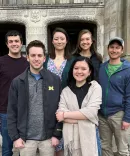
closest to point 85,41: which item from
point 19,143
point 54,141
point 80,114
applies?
point 80,114

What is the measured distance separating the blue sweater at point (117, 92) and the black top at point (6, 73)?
116 centimetres

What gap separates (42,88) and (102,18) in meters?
8.15

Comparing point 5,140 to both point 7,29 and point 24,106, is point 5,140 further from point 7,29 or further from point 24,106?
point 7,29

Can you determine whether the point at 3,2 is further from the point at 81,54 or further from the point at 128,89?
the point at 128,89

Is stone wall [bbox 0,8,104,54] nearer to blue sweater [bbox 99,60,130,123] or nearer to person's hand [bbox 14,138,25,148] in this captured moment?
blue sweater [bbox 99,60,130,123]

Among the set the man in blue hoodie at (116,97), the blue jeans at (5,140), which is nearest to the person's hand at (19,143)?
the blue jeans at (5,140)

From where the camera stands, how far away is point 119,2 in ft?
26.6

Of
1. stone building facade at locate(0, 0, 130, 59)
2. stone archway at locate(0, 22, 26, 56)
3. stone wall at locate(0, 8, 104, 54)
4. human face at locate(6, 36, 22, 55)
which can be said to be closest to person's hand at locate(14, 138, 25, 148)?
human face at locate(6, 36, 22, 55)

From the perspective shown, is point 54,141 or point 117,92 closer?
point 54,141

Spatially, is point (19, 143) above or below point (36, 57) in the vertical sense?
below

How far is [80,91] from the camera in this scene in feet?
9.41

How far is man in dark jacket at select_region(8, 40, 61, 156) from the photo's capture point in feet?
8.93

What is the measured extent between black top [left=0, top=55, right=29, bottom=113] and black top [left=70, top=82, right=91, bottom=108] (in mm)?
875

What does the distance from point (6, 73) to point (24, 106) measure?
0.76 metres
